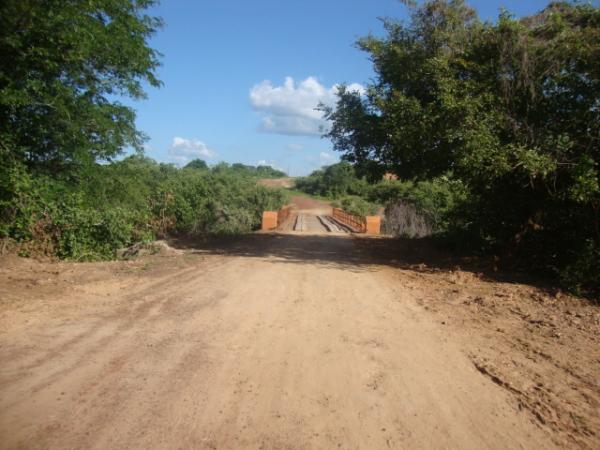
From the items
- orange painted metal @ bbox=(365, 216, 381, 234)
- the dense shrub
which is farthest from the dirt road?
orange painted metal @ bbox=(365, 216, 381, 234)

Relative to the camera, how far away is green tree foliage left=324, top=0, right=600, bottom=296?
8.98m

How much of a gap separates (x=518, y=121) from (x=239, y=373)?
8.64 metres

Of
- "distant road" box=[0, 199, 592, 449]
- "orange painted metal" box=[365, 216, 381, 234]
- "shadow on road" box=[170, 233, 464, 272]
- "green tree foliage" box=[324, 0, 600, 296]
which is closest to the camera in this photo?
"distant road" box=[0, 199, 592, 449]

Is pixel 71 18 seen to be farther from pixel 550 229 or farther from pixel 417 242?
pixel 417 242

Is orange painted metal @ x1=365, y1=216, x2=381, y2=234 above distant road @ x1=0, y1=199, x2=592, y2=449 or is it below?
above

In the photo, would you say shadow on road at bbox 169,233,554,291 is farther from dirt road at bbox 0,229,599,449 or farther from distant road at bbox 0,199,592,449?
distant road at bbox 0,199,592,449

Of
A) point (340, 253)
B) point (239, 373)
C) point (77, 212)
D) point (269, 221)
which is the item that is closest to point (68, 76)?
point (77, 212)

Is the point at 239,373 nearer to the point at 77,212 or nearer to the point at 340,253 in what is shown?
the point at 77,212

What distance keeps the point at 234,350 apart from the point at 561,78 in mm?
8747

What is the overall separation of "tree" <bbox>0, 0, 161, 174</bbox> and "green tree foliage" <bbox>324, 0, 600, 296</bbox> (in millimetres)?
7345

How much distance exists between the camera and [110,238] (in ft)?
37.8

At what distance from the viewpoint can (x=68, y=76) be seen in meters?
12.8

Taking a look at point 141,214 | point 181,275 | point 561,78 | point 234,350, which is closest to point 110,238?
point 141,214

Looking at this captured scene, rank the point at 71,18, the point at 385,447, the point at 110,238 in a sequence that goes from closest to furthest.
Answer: the point at 385,447, the point at 71,18, the point at 110,238
